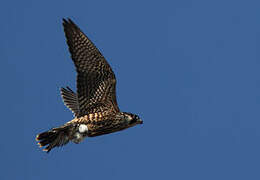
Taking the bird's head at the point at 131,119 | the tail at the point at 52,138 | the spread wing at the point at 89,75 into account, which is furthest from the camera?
the spread wing at the point at 89,75

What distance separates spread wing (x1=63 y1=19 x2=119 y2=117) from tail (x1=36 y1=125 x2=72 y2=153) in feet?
1.68

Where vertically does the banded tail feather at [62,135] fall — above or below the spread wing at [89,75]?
below

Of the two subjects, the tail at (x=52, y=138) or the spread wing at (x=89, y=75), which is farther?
the spread wing at (x=89, y=75)

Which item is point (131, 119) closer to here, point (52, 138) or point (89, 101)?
point (89, 101)

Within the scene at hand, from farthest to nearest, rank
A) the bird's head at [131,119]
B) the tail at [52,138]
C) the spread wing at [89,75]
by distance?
1. the spread wing at [89,75]
2. the bird's head at [131,119]
3. the tail at [52,138]

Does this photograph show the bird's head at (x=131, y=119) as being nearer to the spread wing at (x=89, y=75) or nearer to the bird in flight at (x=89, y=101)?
the bird in flight at (x=89, y=101)

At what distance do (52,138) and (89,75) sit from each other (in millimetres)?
1052

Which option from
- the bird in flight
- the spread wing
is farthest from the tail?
the spread wing

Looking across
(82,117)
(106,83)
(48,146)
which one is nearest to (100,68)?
(106,83)

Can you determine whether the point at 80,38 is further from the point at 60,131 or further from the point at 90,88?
the point at 60,131

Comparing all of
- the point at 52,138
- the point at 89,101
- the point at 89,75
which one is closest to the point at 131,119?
the point at 89,101

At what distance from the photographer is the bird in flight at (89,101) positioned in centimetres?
698

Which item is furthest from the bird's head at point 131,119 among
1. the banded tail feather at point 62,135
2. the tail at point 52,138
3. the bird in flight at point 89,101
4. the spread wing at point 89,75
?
the tail at point 52,138

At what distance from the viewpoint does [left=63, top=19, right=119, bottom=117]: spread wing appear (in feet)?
23.9
